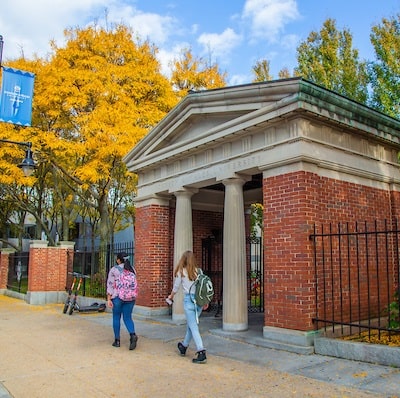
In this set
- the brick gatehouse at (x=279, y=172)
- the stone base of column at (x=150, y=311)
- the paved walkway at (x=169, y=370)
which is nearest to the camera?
the paved walkway at (x=169, y=370)

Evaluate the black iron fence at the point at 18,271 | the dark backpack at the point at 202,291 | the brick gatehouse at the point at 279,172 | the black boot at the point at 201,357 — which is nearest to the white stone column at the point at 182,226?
the brick gatehouse at the point at 279,172

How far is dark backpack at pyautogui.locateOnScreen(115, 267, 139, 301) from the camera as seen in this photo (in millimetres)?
7701

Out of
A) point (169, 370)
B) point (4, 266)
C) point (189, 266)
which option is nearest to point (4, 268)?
point (4, 266)

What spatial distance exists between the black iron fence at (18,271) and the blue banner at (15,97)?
9142mm

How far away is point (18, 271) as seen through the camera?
737 inches

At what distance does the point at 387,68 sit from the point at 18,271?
16264 mm

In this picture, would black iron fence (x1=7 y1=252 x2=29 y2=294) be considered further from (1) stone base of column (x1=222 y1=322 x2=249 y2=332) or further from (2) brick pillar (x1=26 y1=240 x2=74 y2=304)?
(1) stone base of column (x1=222 y1=322 x2=249 y2=332)

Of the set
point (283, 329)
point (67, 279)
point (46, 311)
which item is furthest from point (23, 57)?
point (283, 329)

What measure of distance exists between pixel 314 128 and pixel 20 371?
623 cm

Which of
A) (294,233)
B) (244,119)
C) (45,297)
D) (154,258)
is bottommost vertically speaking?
(45,297)

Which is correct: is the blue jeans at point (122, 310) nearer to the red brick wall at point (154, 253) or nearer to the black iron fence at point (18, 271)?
the red brick wall at point (154, 253)

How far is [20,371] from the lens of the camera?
6.26 m

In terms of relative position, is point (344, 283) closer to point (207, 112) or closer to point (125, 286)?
point (125, 286)

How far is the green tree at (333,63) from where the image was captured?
14.3 meters
